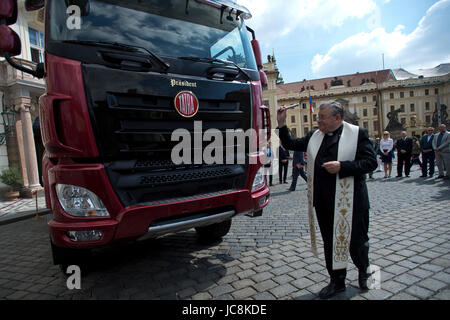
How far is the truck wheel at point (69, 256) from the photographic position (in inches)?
118

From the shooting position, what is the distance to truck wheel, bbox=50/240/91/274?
2.99 m

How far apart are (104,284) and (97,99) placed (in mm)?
2104

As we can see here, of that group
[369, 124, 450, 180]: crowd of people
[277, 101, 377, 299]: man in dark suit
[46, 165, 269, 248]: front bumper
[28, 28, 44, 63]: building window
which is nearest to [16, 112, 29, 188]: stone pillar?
[28, 28, 44, 63]: building window

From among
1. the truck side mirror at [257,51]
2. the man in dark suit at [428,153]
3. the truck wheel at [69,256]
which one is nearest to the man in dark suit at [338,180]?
the truck side mirror at [257,51]

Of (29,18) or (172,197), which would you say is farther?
(29,18)

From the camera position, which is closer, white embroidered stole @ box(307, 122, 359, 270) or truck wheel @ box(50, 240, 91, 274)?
white embroidered stole @ box(307, 122, 359, 270)

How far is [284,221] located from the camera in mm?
5312

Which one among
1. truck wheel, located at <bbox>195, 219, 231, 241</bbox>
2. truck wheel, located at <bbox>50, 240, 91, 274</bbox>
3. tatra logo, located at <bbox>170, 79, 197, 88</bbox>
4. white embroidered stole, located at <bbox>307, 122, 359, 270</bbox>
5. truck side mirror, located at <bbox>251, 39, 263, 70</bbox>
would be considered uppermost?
truck side mirror, located at <bbox>251, 39, 263, 70</bbox>

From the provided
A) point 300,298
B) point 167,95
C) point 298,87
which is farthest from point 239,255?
point 298,87

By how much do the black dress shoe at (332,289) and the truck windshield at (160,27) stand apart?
2.56m

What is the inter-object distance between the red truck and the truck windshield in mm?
11

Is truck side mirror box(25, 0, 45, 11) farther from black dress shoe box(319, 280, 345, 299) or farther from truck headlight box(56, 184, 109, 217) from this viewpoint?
black dress shoe box(319, 280, 345, 299)

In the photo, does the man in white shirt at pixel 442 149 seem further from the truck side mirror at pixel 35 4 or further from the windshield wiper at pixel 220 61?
the truck side mirror at pixel 35 4

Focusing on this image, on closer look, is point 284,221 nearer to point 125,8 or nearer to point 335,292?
point 335,292
